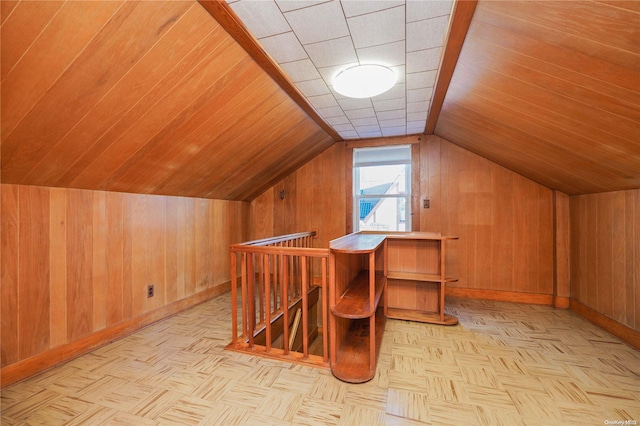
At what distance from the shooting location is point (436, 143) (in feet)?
12.6

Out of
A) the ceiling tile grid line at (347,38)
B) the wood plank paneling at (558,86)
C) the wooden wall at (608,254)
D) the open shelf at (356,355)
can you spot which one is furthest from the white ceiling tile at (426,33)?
the wooden wall at (608,254)

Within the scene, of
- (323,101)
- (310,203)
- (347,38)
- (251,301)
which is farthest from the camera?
(310,203)

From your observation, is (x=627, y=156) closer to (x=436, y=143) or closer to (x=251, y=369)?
(x=436, y=143)

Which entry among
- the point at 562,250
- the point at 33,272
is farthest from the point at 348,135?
the point at 33,272

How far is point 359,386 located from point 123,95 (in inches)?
95.0

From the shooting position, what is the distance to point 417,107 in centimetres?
292

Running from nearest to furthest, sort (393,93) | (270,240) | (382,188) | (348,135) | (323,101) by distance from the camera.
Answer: (393,93)
(323,101)
(270,240)
(348,135)
(382,188)

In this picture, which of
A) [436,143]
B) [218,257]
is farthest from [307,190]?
[436,143]

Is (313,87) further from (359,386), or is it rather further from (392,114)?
(359,386)

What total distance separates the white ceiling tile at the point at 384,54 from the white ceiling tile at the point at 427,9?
0.78 ft

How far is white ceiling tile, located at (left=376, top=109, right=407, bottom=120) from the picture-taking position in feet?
9.96

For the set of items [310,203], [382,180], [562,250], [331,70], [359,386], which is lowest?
[359,386]

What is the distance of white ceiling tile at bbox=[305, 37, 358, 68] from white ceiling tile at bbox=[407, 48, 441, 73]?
423mm

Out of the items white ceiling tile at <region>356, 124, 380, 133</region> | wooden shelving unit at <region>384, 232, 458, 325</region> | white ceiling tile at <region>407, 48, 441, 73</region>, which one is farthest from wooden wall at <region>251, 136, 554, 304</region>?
white ceiling tile at <region>407, 48, 441, 73</region>
